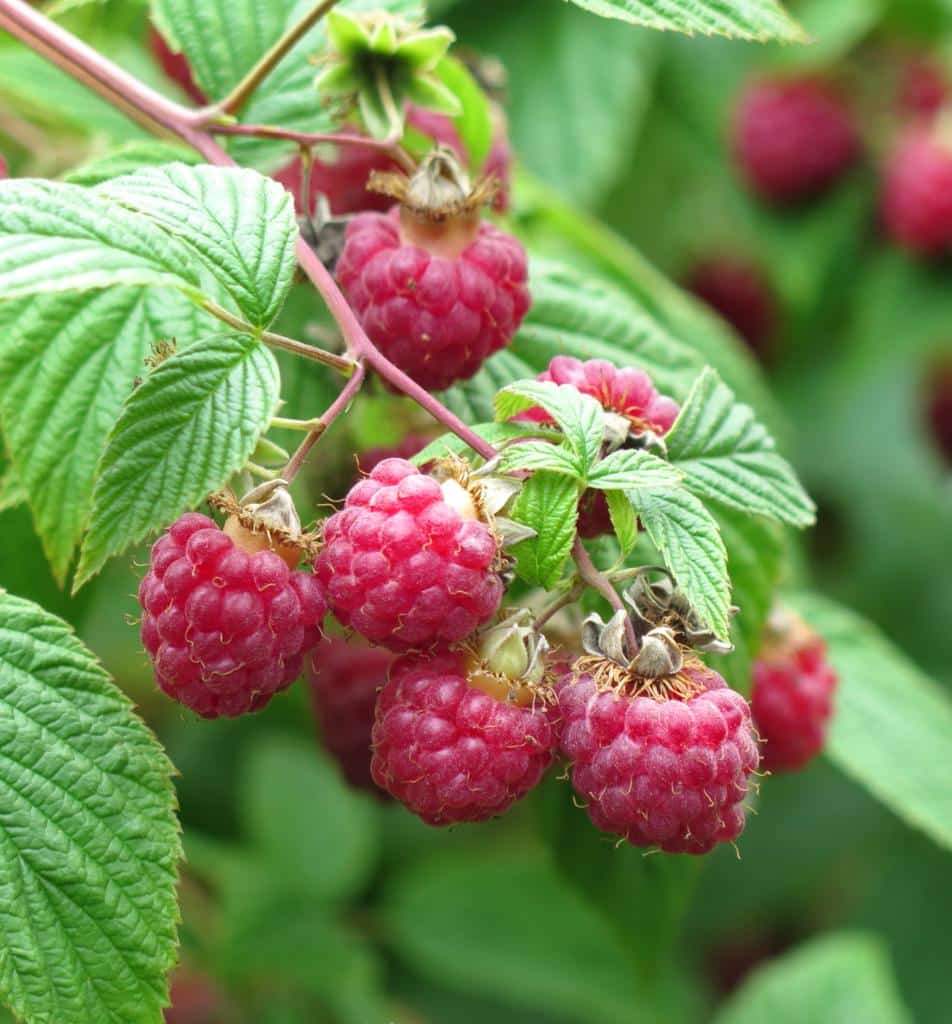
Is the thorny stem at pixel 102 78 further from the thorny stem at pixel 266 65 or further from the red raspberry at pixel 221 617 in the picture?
the red raspberry at pixel 221 617

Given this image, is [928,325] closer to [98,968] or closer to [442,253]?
[442,253]

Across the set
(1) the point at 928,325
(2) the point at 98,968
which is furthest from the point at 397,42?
(1) the point at 928,325

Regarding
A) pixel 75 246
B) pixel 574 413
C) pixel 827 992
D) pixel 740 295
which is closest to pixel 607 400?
pixel 574 413

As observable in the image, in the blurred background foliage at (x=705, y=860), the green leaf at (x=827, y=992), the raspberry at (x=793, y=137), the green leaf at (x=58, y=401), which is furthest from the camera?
the raspberry at (x=793, y=137)

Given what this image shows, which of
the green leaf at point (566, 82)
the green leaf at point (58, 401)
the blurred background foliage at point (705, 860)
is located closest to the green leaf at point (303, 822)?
the blurred background foliage at point (705, 860)

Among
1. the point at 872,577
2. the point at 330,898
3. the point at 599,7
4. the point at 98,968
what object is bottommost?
the point at 330,898

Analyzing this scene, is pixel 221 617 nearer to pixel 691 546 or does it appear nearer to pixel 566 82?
pixel 691 546
